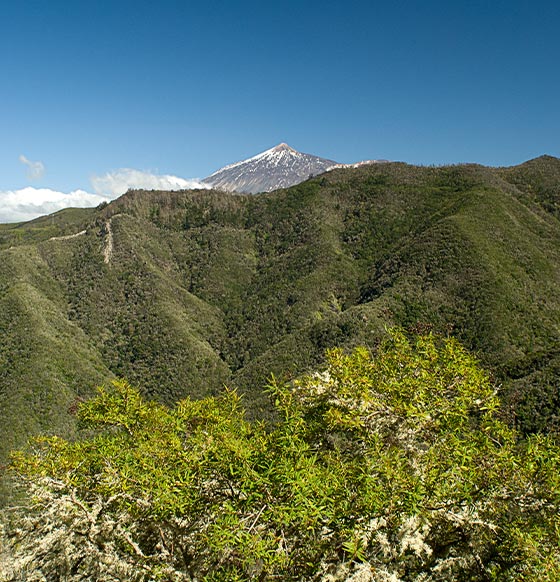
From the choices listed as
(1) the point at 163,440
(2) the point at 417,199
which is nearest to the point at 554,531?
(1) the point at 163,440

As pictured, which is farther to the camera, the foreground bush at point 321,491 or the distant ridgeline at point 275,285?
the distant ridgeline at point 275,285

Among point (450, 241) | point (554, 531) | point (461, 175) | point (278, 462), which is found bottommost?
point (554, 531)

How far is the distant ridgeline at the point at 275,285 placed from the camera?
7631cm

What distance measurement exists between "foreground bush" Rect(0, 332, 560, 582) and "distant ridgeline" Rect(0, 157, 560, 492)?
87.7ft

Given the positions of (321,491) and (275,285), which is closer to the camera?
(321,491)

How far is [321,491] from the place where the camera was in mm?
8953

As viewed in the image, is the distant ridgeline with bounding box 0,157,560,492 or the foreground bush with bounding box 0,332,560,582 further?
the distant ridgeline with bounding box 0,157,560,492

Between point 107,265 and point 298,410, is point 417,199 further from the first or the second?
point 298,410

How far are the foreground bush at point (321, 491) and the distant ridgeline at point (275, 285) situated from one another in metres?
26.7

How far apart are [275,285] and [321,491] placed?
4597 inches

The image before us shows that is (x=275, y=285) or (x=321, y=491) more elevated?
(x=321, y=491)

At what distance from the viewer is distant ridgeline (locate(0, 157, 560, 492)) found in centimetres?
7631

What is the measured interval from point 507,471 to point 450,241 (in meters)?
96.7

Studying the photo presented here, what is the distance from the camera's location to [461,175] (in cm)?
14525
